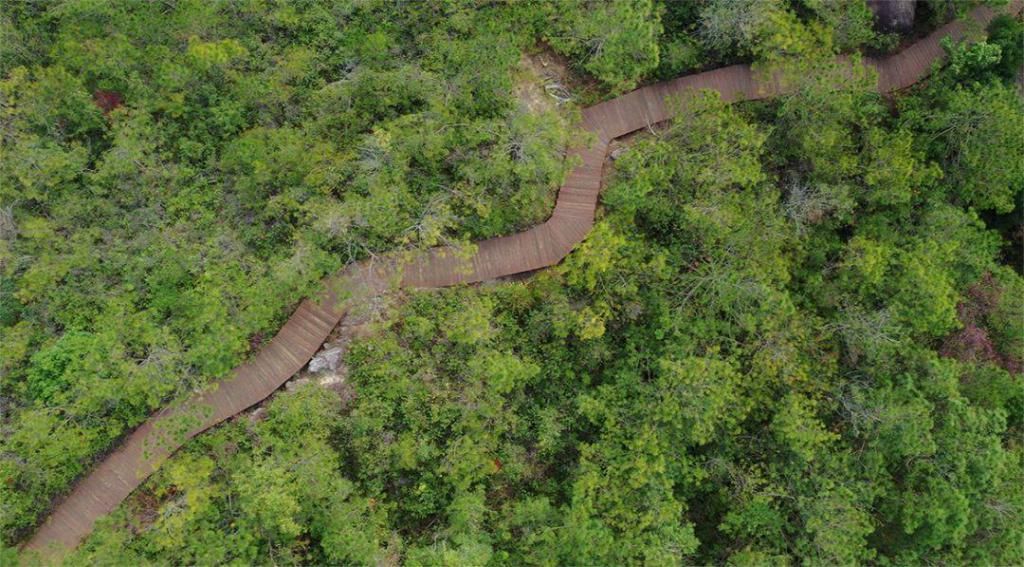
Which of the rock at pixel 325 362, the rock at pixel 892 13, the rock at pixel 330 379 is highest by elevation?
the rock at pixel 892 13

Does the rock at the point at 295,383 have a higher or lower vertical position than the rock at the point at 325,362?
lower

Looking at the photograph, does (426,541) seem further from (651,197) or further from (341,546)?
(651,197)

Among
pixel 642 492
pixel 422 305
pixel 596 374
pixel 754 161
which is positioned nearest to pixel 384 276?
pixel 422 305

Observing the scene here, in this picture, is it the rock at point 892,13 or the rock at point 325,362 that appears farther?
the rock at point 892,13

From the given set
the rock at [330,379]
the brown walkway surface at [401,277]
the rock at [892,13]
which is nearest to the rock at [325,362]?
the rock at [330,379]

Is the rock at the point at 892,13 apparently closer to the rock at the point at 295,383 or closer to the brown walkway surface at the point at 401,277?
the brown walkway surface at the point at 401,277

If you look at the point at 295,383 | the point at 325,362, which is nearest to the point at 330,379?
the point at 325,362

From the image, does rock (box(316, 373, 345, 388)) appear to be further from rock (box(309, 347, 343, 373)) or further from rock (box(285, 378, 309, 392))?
rock (box(285, 378, 309, 392))

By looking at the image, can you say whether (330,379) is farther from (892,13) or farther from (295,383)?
(892,13)
